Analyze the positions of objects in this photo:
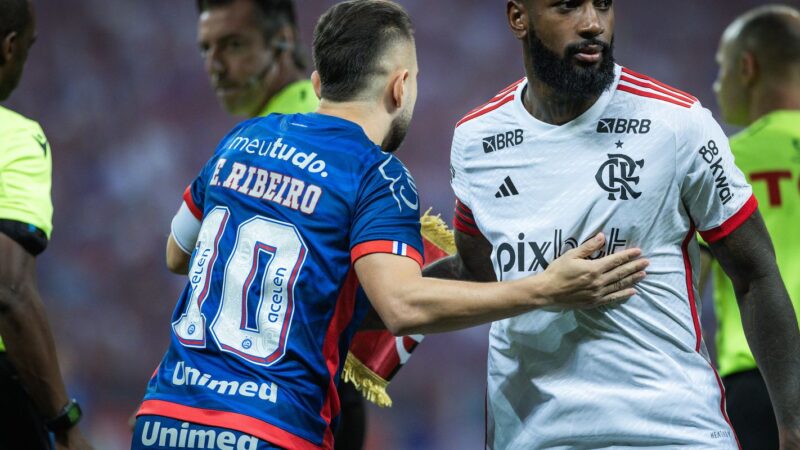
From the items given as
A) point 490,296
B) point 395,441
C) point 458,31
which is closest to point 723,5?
point 458,31

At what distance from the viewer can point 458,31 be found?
341 inches

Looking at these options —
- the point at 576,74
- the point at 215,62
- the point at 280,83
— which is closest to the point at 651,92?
the point at 576,74

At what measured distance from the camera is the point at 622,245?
9.04 feet

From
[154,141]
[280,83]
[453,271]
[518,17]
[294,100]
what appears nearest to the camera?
[518,17]

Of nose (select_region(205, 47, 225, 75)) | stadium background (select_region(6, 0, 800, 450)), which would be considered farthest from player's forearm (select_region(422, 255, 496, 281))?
stadium background (select_region(6, 0, 800, 450))

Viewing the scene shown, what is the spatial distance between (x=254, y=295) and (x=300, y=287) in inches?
4.3

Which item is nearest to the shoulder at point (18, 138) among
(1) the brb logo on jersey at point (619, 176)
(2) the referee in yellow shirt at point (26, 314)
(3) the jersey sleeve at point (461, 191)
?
(2) the referee in yellow shirt at point (26, 314)

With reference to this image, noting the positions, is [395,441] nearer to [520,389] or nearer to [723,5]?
[723,5]

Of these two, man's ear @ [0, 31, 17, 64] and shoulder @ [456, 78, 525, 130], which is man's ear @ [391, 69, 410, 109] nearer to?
shoulder @ [456, 78, 525, 130]

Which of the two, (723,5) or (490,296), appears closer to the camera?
(490,296)

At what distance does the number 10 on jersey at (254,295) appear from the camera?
254 cm

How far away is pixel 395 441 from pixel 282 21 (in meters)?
3.43

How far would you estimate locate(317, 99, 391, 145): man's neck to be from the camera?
281 centimetres

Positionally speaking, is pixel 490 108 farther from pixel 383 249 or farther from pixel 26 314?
pixel 26 314
